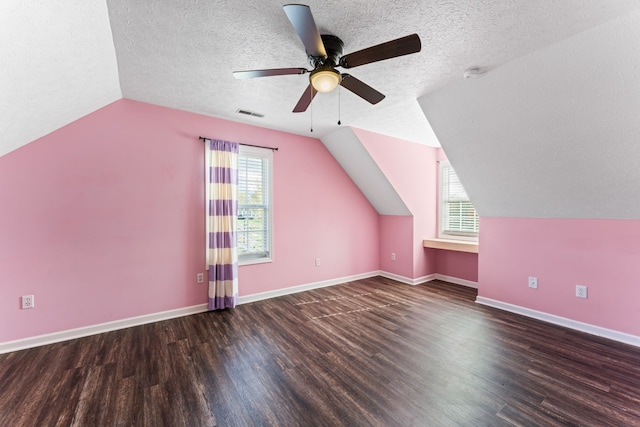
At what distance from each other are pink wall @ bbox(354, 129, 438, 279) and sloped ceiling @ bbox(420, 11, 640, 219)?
1.08 meters

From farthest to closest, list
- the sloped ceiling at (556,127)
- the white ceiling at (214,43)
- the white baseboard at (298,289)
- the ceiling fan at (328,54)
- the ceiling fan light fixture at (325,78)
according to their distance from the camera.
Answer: the white baseboard at (298,289) < the sloped ceiling at (556,127) < the ceiling fan light fixture at (325,78) < the white ceiling at (214,43) < the ceiling fan at (328,54)

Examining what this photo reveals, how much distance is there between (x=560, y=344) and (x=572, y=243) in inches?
45.6

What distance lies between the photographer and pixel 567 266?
113 inches

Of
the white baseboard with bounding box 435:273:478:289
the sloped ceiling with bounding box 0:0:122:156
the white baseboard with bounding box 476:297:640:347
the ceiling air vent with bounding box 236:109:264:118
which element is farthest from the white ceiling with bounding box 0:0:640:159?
the white baseboard with bounding box 435:273:478:289

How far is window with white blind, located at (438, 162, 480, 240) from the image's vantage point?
14.5 ft

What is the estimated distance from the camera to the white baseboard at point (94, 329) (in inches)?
92.5

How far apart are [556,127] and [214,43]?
3005 mm

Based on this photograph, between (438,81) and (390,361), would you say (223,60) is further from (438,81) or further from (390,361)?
(390,361)

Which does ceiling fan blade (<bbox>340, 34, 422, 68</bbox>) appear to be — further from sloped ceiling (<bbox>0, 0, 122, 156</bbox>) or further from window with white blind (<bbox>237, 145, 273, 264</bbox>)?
window with white blind (<bbox>237, 145, 273, 264</bbox>)

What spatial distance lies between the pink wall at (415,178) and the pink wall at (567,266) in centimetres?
108

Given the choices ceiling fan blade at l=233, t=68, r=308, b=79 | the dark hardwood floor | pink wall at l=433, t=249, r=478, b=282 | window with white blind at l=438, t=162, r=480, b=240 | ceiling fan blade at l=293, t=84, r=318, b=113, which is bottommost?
the dark hardwood floor

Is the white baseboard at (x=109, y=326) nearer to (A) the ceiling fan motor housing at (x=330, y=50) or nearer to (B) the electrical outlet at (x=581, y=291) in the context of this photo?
(A) the ceiling fan motor housing at (x=330, y=50)

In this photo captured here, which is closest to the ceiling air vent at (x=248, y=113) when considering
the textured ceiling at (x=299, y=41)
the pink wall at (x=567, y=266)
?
the textured ceiling at (x=299, y=41)

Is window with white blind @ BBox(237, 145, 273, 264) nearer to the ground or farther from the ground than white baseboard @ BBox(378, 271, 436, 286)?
farther from the ground
